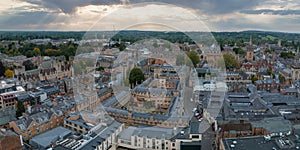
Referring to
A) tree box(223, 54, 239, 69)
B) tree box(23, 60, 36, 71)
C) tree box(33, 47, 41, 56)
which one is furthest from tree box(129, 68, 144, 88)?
tree box(33, 47, 41, 56)

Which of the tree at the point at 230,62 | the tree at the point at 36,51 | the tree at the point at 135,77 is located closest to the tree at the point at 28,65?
the tree at the point at 36,51

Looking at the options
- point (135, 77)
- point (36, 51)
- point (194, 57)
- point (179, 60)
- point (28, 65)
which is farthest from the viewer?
point (36, 51)

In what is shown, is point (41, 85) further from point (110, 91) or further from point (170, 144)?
point (170, 144)

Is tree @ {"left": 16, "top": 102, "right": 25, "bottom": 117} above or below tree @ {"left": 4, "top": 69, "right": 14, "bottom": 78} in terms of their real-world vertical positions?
below

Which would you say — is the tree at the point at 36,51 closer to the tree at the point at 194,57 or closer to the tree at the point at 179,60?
the tree at the point at 179,60

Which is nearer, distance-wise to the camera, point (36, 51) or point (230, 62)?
point (230, 62)

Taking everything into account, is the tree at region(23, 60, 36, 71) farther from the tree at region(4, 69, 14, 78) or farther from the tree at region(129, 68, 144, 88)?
the tree at region(129, 68, 144, 88)

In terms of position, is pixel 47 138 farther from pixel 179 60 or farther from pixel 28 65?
pixel 28 65

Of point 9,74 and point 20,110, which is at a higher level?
point 9,74

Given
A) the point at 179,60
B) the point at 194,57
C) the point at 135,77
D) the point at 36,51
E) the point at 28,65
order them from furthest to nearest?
the point at 36,51 → the point at 194,57 → the point at 28,65 → the point at 179,60 → the point at 135,77

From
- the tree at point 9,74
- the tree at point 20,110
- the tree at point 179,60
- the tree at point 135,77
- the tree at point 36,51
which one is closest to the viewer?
the tree at point 20,110

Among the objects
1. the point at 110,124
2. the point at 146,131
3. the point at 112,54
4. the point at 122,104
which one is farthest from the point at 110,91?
the point at 112,54

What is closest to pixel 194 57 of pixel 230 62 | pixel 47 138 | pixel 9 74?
pixel 230 62
